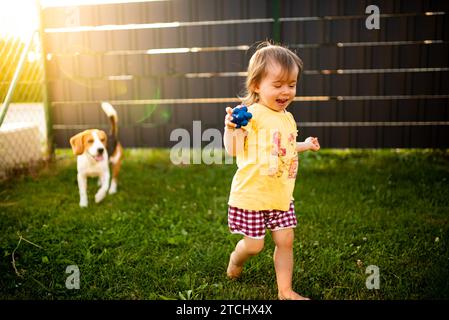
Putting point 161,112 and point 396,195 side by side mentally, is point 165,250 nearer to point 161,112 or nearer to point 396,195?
point 396,195

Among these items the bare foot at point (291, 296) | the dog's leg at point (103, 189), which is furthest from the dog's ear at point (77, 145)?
the bare foot at point (291, 296)

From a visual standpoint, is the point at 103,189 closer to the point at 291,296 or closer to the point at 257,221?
the point at 257,221

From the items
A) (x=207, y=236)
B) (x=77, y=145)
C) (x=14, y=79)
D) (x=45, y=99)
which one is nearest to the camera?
(x=207, y=236)

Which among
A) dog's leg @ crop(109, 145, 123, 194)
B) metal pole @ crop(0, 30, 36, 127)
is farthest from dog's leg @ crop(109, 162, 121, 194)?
metal pole @ crop(0, 30, 36, 127)

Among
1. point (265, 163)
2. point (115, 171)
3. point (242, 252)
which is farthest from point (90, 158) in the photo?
point (265, 163)

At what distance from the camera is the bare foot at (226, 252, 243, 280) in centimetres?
277

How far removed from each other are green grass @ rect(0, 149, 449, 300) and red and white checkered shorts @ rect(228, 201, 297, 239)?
0.37m

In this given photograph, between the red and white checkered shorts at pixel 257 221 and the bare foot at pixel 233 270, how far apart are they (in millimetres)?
305

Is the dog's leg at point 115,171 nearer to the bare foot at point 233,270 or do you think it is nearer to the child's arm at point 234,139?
the bare foot at point 233,270

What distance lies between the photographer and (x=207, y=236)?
11.6 feet

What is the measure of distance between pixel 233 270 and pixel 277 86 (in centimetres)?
115

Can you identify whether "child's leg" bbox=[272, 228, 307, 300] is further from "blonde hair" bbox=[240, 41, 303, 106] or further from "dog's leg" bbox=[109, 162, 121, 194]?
"dog's leg" bbox=[109, 162, 121, 194]

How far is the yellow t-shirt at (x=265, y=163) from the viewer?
97.7 inches

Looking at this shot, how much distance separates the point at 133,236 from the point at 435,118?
418cm
